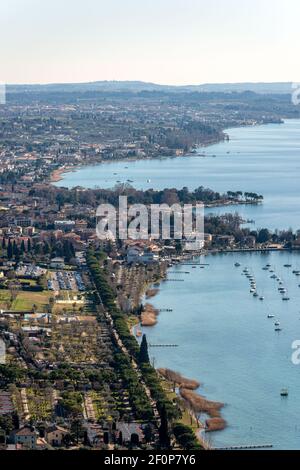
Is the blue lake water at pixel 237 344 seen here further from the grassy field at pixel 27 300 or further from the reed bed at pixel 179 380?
the grassy field at pixel 27 300

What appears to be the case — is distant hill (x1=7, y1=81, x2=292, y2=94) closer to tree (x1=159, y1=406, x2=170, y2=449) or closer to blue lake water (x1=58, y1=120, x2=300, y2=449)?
blue lake water (x1=58, y1=120, x2=300, y2=449)

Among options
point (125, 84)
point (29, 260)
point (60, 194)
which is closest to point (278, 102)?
point (125, 84)

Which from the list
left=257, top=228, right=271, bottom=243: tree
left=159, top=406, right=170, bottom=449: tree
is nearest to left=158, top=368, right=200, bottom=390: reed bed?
left=159, top=406, right=170, bottom=449: tree

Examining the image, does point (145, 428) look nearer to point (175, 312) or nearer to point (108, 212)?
point (175, 312)

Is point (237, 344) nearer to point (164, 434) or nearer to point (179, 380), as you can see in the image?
point (179, 380)

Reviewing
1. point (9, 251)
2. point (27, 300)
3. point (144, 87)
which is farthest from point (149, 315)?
point (144, 87)
